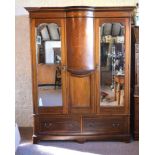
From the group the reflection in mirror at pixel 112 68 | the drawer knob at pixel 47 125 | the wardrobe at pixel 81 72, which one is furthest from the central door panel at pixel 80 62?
the drawer knob at pixel 47 125

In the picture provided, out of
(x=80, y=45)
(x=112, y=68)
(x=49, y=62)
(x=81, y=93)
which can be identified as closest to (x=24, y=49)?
(x=49, y=62)

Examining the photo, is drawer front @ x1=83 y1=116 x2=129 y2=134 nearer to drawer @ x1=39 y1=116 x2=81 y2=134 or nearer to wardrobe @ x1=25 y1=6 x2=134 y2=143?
wardrobe @ x1=25 y1=6 x2=134 y2=143

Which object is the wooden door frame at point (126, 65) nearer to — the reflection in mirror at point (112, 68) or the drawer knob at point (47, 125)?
the reflection in mirror at point (112, 68)

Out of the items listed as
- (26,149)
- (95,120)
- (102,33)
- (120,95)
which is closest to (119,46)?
(102,33)

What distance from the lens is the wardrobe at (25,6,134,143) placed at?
3496 mm

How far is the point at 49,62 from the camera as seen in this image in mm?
3598

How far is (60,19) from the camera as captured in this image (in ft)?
11.5

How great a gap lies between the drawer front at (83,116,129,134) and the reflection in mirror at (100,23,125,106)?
0.69 ft

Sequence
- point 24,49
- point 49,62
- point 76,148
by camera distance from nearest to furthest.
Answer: point 76,148, point 49,62, point 24,49

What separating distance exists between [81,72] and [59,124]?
Answer: 2.62 feet

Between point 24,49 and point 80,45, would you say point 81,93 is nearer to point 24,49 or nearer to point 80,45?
point 80,45
